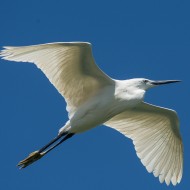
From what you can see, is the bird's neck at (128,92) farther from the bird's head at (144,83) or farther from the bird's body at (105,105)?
the bird's head at (144,83)

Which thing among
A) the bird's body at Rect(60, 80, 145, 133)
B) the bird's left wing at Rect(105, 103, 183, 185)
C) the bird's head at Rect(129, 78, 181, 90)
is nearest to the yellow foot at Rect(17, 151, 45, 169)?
the bird's body at Rect(60, 80, 145, 133)

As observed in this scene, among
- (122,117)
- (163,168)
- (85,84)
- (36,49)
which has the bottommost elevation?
(163,168)

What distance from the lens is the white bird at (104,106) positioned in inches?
656

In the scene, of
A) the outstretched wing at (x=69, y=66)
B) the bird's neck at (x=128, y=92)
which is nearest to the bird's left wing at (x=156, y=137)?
the bird's neck at (x=128, y=92)

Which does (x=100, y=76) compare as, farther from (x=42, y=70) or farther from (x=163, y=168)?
(x=163, y=168)

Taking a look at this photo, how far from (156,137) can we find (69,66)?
363 centimetres

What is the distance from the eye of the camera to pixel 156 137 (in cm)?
1939

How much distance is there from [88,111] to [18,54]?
2267 millimetres

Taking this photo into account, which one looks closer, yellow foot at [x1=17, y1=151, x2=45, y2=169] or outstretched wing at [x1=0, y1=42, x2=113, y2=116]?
outstretched wing at [x1=0, y1=42, x2=113, y2=116]

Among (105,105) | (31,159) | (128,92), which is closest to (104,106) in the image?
(105,105)

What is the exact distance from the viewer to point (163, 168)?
750 inches

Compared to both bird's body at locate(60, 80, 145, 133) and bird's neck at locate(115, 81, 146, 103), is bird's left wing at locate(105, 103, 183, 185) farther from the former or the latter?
bird's body at locate(60, 80, 145, 133)

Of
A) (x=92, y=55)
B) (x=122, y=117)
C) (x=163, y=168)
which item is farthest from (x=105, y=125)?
(x=92, y=55)

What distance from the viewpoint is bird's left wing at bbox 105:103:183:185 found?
62.2ft
